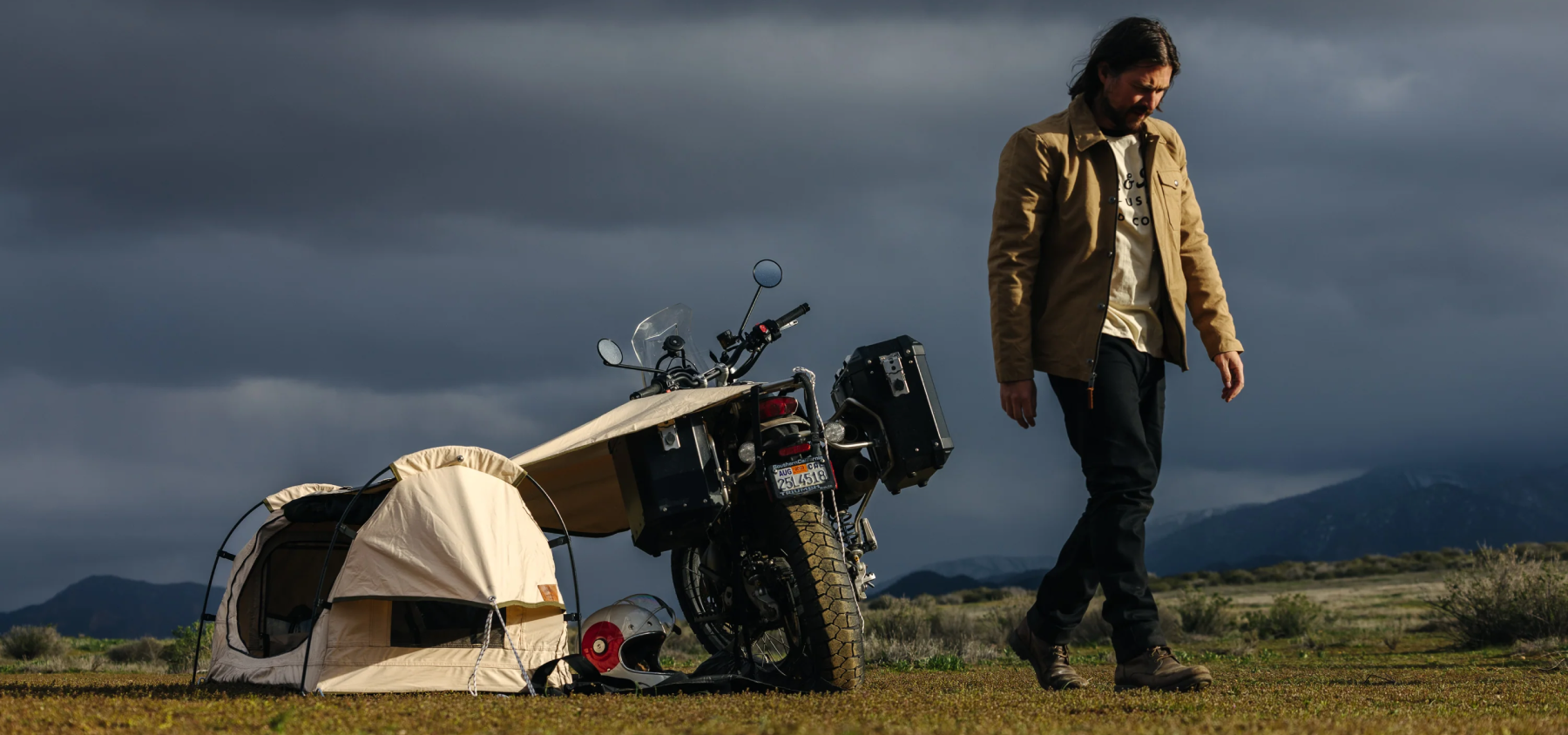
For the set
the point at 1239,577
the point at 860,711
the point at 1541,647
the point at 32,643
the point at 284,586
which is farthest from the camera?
the point at 1239,577

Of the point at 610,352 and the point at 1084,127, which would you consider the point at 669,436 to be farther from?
the point at 1084,127

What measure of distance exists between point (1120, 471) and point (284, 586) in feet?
22.3

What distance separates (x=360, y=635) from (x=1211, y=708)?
4.42 metres

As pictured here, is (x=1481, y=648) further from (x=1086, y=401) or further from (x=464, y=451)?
(x=464, y=451)

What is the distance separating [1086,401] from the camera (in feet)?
17.8

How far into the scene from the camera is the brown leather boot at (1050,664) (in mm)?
5812

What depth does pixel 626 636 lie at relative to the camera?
6523 mm

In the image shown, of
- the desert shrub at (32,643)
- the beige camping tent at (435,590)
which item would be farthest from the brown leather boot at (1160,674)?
the desert shrub at (32,643)

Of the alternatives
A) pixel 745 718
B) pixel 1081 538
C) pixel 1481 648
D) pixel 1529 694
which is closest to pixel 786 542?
pixel 1081 538

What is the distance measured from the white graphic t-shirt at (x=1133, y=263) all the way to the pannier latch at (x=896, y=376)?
1.33 metres

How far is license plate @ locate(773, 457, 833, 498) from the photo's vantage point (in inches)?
236

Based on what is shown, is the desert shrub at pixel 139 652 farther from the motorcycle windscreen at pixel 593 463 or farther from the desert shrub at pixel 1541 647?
the desert shrub at pixel 1541 647

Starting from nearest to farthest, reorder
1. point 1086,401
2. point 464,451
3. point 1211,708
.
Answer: point 1211,708 → point 1086,401 → point 464,451

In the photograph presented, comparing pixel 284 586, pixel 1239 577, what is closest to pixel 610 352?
pixel 284 586
